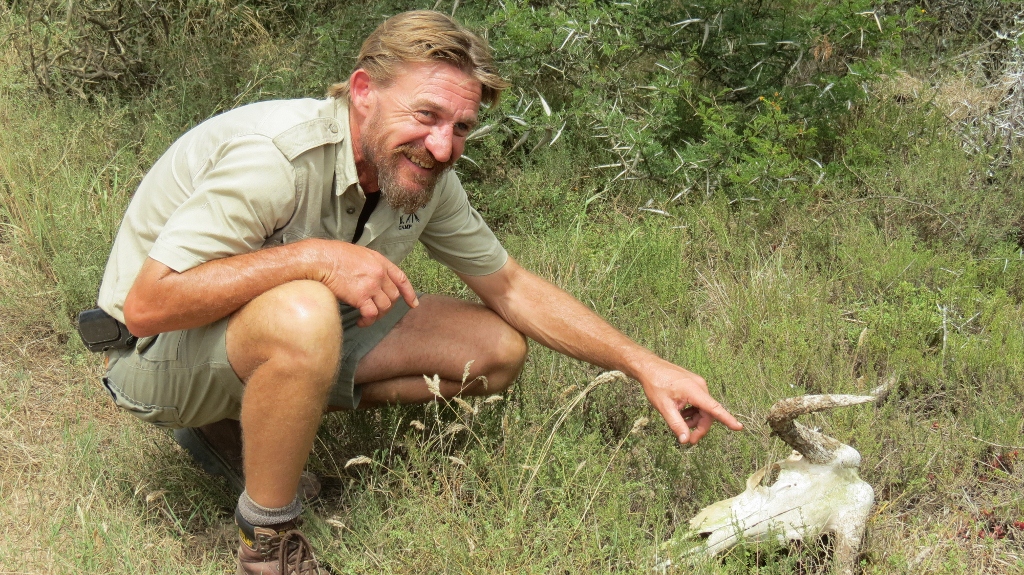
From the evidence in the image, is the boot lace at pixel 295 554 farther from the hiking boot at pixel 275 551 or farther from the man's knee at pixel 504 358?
the man's knee at pixel 504 358

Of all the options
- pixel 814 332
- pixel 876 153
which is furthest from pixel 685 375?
pixel 876 153

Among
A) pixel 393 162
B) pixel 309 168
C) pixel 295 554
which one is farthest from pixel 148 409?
pixel 393 162

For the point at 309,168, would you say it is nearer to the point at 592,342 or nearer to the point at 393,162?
the point at 393,162

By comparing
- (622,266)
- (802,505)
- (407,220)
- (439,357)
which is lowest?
(622,266)

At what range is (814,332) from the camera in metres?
3.79

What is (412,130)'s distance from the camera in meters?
2.87

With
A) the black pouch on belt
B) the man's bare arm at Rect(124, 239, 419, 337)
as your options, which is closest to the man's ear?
the man's bare arm at Rect(124, 239, 419, 337)

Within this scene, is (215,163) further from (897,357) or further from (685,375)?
(897,357)

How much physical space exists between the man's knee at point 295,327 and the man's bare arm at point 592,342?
85 cm

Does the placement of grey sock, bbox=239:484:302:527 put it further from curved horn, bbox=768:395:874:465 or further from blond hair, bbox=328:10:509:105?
curved horn, bbox=768:395:874:465

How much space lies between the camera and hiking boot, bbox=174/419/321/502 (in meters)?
3.24

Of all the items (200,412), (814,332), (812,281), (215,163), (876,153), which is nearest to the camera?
(215,163)

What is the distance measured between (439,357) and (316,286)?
70cm

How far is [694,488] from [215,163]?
1730mm
